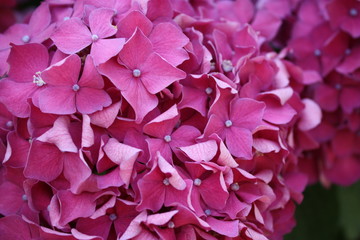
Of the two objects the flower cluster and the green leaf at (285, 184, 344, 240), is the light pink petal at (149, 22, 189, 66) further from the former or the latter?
the green leaf at (285, 184, 344, 240)

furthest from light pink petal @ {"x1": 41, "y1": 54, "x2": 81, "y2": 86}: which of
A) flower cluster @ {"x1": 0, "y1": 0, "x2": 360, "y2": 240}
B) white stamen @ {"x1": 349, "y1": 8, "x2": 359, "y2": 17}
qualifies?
white stamen @ {"x1": 349, "y1": 8, "x2": 359, "y2": 17}

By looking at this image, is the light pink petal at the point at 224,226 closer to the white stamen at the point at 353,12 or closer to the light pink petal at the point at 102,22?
the light pink petal at the point at 102,22

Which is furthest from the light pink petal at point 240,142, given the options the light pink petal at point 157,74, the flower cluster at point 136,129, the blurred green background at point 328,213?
the blurred green background at point 328,213

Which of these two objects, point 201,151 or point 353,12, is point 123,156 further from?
point 353,12

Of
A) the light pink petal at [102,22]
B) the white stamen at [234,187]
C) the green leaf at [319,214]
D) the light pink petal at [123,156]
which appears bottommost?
the green leaf at [319,214]

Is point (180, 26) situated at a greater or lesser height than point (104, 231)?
greater

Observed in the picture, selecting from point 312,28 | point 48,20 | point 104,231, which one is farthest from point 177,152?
point 312,28

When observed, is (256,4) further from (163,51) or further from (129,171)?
(129,171)
